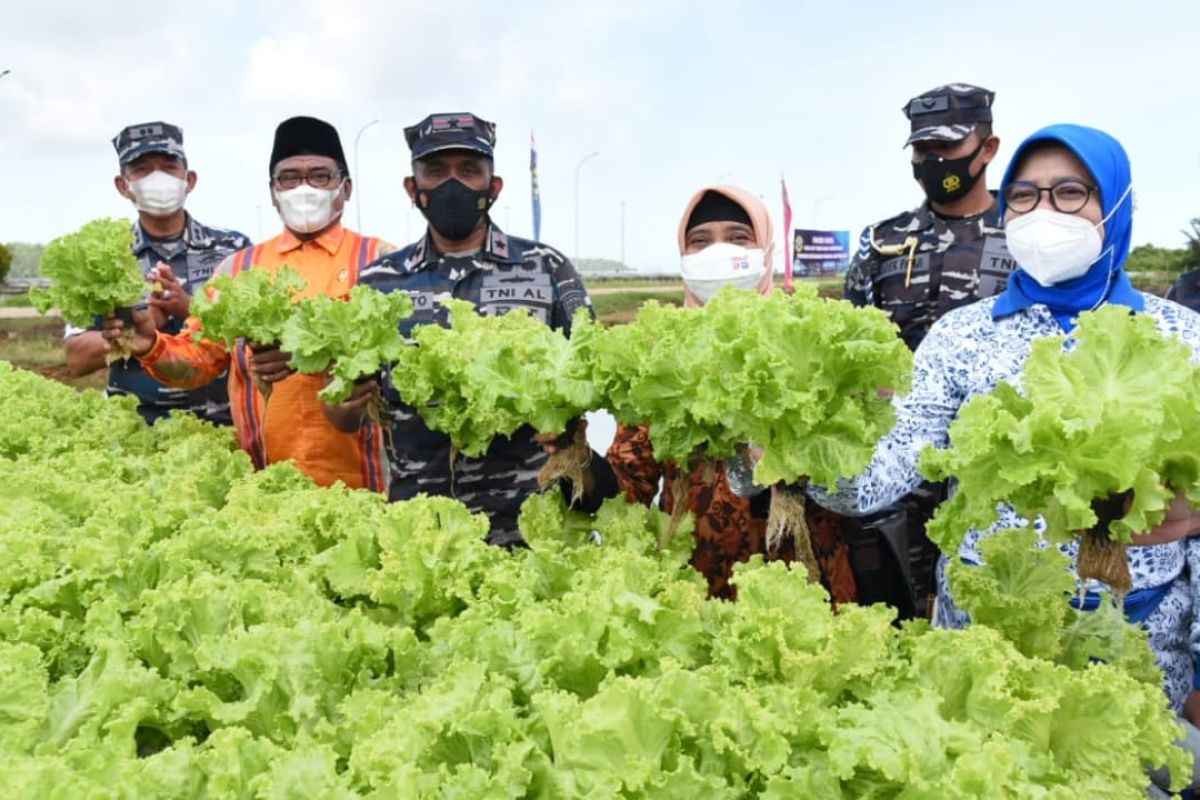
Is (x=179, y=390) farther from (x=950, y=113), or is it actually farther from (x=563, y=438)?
(x=950, y=113)

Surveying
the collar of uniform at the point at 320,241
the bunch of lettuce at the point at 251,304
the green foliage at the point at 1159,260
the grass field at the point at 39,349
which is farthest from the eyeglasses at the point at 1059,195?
the green foliage at the point at 1159,260

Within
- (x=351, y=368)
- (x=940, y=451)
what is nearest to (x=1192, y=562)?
(x=940, y=451)

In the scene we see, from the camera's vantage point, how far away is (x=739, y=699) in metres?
2.22

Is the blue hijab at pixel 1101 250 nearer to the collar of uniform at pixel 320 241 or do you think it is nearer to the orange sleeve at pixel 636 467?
the orange sleeve at pixel 636 467

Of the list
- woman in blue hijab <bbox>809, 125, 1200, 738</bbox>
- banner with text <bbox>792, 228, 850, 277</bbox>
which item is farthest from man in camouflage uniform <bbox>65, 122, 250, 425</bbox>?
banner with text <bbox>792, 228, 850, 277</bbox>

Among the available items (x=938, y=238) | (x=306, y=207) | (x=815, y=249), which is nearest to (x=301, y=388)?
(x=306, y=207)

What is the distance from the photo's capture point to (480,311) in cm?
501

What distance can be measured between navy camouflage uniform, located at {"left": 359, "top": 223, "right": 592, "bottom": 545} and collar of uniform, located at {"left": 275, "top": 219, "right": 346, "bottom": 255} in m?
0.75

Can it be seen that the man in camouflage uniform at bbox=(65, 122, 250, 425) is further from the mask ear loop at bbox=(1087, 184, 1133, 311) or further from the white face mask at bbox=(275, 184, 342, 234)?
the mask ear loop at bbox=(1087, 184, 1133, 311)

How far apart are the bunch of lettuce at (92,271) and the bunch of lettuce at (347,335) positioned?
139 centimetres

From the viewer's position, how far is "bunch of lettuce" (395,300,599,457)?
3.26 meters

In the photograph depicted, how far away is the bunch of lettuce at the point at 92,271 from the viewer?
5.00 metres

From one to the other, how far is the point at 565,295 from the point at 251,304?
1.60m

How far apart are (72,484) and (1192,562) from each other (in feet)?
15.3
